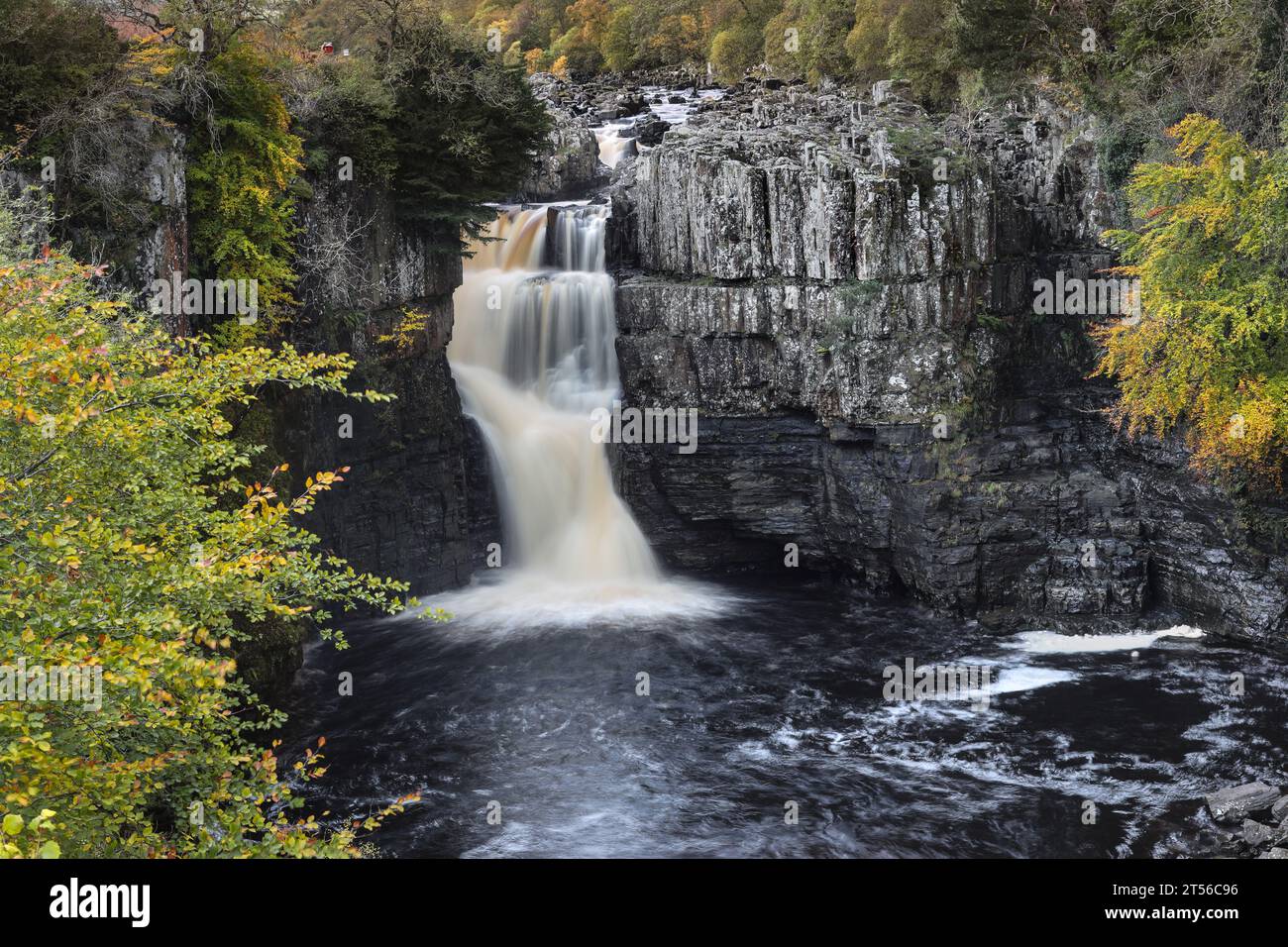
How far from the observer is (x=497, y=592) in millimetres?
30172

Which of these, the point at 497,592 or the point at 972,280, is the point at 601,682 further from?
the point at 972,280

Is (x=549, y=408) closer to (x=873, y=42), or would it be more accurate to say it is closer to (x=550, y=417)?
(x=550, y=417)

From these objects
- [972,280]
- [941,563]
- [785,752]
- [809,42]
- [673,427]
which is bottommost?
[785,752]

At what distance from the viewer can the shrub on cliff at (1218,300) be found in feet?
79.2

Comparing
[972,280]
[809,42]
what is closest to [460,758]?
[972,280]

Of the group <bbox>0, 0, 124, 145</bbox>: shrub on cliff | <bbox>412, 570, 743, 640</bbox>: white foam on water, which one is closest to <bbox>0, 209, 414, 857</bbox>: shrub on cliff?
<bbox>0, 0, 124, 145</bbox>: shrub on cliff

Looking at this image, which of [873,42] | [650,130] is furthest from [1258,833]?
[873,42]

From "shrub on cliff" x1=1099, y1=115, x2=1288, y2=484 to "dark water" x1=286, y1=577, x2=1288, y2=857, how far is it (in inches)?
202

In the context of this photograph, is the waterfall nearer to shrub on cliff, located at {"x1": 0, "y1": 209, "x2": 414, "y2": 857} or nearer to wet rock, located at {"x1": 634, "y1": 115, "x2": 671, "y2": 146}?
wet rock, located at {"x1": 634, "y1": 115, "x2": 671, "y2": 146}

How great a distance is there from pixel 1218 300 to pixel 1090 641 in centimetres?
823

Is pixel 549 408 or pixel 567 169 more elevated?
pixel 567 169

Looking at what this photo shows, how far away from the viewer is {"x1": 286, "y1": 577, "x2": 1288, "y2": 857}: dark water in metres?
18.8

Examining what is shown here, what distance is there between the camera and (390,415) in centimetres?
2892

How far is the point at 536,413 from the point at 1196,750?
17652 mm
